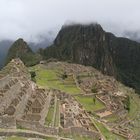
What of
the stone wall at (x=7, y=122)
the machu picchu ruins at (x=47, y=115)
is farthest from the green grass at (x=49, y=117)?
the stone wall at (x=7, y=122)

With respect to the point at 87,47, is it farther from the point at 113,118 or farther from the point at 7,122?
the point at 7,122

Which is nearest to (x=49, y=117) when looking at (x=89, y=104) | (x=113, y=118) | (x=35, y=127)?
(x=35, y=127)

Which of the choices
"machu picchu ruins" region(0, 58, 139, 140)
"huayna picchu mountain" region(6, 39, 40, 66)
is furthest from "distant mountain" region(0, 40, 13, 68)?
"machu picchu ruins" region(0, 58, 139, 140)

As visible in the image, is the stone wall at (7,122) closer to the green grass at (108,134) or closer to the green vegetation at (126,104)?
the green grass at (108,134)

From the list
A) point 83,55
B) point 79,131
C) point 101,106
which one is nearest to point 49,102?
point 79,131

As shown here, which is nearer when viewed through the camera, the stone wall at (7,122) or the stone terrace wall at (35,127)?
the stone wall at (7,122)

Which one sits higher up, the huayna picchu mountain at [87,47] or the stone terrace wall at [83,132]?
the huayna picchu mountain at [87,47]

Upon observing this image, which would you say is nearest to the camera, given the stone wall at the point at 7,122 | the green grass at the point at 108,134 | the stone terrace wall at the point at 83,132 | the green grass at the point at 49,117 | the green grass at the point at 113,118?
the stone wall at the point at 7,122
